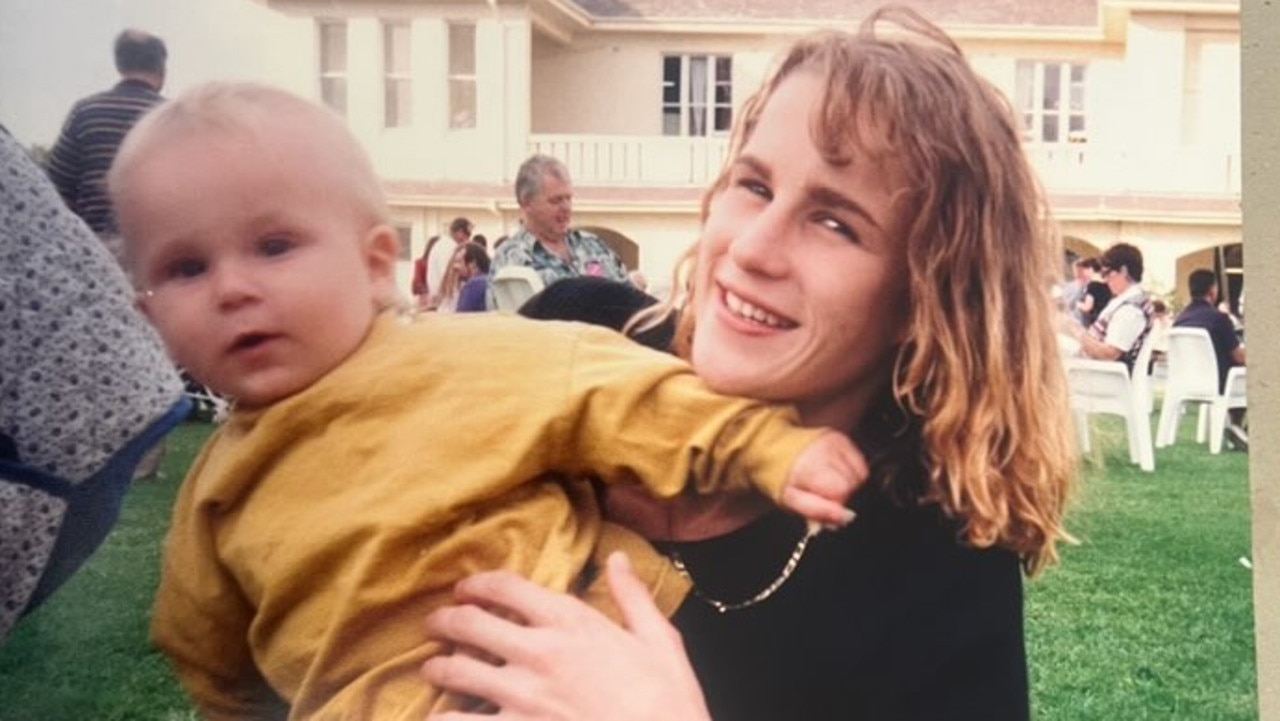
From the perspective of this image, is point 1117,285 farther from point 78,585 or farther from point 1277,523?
point 78,585

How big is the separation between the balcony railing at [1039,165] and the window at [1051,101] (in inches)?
0.6

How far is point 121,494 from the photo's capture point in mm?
1965

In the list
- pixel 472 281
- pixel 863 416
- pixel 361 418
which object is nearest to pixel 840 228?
pixel 863 416

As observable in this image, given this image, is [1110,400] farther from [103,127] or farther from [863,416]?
[103,127]

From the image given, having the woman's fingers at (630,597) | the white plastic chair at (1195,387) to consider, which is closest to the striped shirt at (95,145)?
the woman's fingers at (630,597)

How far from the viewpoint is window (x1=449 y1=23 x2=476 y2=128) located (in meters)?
1.97

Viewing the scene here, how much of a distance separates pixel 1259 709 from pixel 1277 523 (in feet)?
0.80

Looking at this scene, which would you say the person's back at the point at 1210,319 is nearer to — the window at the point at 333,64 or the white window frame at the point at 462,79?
the white window frame at the point at 462,79

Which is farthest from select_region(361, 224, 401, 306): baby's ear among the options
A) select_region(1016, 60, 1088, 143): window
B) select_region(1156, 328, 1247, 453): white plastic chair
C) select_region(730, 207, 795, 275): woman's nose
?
select_region(1156, 328, 1247, 453): white plastic chair

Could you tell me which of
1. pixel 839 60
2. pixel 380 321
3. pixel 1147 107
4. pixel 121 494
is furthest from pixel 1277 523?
pixel 121 494

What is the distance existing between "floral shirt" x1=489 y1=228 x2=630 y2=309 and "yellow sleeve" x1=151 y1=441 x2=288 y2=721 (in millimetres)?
383

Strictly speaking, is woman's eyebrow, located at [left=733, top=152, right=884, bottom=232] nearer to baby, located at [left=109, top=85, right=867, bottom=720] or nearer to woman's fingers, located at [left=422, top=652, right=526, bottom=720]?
baby, located at [left=109, top=85, right=867, bottom=720]

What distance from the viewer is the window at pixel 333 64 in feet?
6.21

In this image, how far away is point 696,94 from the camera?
1911 millimetres
